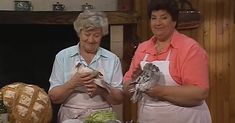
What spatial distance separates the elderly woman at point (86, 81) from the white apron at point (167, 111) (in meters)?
0.19

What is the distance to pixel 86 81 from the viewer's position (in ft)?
6.15

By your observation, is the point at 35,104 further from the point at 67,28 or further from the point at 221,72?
the point at 221,72

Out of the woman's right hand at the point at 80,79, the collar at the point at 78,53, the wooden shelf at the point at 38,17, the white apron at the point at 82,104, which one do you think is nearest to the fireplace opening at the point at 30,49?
the wooden shelf at the point at 38,17

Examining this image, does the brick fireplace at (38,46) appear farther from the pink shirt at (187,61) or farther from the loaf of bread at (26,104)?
the loaf of bread at (26,104)

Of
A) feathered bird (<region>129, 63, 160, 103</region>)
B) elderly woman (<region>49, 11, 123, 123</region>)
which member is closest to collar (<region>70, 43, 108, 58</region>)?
elderly woman (<region>49, 11, 123, 123</region>)

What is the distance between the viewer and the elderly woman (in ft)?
6.40

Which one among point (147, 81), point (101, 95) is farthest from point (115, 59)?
point (147, 81)

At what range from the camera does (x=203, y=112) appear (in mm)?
1892

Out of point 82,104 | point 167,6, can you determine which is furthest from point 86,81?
point 167,6

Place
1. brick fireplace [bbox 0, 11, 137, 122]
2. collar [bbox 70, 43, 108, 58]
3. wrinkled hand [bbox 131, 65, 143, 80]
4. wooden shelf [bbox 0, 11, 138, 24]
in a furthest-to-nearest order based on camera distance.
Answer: brick fireplace [bbox 0, 11, 137, 122] → wooden shelf [bbox 0, 11, 138, 24] → collar [bbox 70, 43, 108, 58] → wrinkled hand [bbox 131, 65, 143, 80]

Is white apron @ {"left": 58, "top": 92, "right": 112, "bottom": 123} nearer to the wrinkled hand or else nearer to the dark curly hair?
the wrinkled hand

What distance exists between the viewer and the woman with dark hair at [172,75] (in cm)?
176

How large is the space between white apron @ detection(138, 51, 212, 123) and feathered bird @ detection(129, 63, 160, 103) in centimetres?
5

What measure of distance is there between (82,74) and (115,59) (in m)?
0.32
